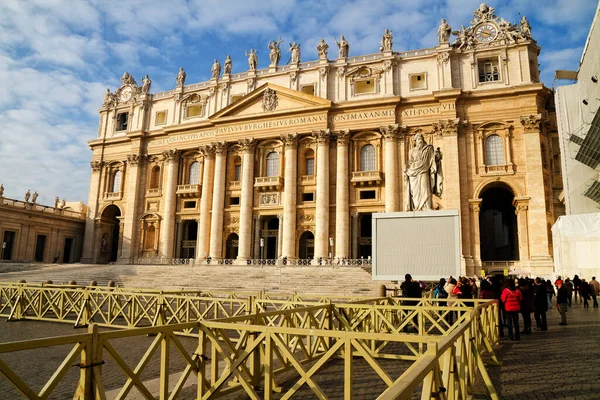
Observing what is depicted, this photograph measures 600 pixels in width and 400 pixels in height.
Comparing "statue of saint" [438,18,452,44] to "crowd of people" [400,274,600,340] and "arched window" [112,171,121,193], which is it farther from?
"arched window" [112,171,121,193]

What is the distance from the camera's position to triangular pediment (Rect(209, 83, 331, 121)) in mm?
35250

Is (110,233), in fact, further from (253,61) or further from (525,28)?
(525,28)

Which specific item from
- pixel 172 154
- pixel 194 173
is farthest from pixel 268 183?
pixel 172 154

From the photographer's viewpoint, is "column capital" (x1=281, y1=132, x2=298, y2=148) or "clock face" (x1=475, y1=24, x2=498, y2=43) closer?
"clock face" (x1=475, y1=24, x2=498, y2=43)

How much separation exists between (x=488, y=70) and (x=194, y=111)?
26273mm

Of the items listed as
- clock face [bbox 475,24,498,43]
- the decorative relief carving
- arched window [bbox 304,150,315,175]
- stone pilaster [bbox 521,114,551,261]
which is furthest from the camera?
the decorative relief carving

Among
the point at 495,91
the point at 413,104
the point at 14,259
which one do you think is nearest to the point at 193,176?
the point at 14,259

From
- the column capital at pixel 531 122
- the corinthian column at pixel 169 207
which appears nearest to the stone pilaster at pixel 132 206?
the corinthian column at pixel 169 207

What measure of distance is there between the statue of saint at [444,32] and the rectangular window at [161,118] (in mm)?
26405

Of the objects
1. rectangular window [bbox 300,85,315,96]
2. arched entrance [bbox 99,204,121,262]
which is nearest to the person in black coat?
rectangular window [bbox 300,85,315,96]

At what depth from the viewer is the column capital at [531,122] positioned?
100 ft

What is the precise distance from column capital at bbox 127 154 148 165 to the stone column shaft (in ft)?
60.1

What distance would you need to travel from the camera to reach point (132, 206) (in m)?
40.8

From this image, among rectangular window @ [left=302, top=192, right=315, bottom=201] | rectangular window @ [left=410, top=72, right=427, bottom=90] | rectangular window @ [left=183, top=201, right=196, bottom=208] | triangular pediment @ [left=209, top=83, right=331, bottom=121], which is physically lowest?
rectangular window @ [left=183, top=201, right=196, bottom=208]
